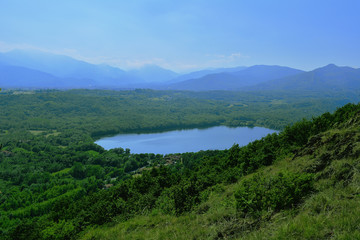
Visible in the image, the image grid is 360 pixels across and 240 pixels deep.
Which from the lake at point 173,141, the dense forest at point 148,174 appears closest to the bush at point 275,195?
the dense forest at point 148,174

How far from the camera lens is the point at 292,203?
15.5 ft

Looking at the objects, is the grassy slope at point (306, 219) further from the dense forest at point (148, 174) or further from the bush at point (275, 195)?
the bush at point (275, 195)

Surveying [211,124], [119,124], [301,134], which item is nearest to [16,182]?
[301,134]

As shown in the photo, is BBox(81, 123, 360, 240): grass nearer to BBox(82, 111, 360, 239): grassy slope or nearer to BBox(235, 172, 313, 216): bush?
BBox(82, 111, 360, 239): grassy slope

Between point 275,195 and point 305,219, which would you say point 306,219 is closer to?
point 305,219

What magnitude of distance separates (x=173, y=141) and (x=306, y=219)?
62809 mm

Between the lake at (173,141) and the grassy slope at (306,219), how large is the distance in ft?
160

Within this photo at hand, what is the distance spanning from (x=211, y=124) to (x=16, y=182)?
70.9 meters

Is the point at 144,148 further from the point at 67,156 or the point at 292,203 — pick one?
the point at 292,203

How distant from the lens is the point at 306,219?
3.82 metres

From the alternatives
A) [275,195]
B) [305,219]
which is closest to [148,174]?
[275,195]

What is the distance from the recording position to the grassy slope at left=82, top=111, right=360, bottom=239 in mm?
3486

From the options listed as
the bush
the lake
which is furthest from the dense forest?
the lake

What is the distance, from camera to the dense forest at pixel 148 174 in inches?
210
